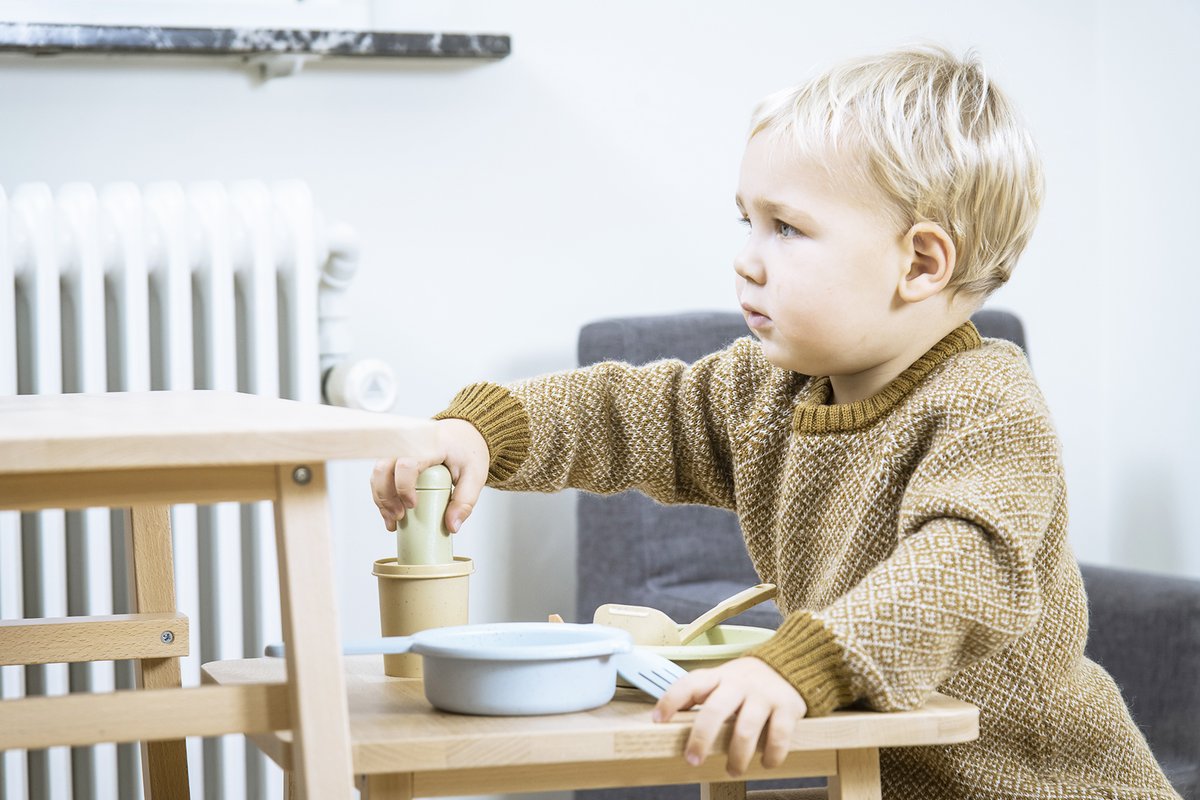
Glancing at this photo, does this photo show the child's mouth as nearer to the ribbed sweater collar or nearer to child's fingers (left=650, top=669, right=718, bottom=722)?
the ribbed sweater collar

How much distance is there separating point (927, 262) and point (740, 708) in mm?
379

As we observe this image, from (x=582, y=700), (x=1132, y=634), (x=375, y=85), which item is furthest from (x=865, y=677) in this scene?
(x=375, y=85)

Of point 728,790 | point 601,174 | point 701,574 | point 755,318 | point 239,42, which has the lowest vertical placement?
point 728,790

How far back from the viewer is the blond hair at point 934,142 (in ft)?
3.00

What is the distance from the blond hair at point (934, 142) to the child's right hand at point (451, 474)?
0.30m

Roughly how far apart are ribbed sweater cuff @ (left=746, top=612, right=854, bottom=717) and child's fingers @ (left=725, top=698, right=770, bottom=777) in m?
0.03

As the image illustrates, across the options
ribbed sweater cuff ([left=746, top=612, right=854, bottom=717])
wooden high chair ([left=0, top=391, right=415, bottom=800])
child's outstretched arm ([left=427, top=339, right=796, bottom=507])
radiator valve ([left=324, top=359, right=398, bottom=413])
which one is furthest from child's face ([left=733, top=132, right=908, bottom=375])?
radiator valve ([left=324, top=359, right=398, bottom=413])

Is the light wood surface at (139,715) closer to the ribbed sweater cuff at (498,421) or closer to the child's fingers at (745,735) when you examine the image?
the child's fingers at (745,735)

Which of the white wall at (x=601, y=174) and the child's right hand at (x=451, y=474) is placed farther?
the white wall at (x=601, y=174)

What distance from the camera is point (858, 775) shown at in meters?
0.73

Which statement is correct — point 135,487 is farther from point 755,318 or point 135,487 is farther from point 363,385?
point 363,385

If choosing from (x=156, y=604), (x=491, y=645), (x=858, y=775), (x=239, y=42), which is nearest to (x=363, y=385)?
(x=239, y=42)

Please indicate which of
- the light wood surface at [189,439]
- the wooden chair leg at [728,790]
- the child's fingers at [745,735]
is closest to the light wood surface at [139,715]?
the light wood surface at [189,439]

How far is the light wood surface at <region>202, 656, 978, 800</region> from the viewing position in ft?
2.14
